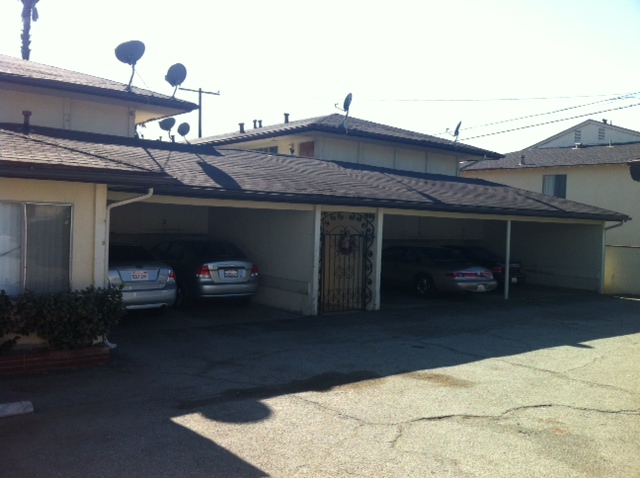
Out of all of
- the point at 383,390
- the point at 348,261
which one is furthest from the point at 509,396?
the point at 348,261

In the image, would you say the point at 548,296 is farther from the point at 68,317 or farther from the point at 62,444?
the point at 62,444

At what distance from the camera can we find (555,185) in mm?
28297

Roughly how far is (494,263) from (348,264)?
258 inches

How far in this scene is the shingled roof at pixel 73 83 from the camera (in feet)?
44.8

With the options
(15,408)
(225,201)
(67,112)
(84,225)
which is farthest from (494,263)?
(15,408)

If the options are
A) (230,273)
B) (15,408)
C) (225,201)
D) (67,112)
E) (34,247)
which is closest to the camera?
(15,408)

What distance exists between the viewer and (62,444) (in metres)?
5.68

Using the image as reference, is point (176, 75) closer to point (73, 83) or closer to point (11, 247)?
point (73, 83)

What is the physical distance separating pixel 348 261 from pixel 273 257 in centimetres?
182

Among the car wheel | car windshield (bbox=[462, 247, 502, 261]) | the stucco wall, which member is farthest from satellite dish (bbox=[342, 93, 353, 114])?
the stucco wall

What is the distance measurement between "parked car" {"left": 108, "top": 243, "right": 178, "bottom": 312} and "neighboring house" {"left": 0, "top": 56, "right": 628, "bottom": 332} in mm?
1330

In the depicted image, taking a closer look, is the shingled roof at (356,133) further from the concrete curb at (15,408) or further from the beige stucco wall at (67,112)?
the concrete curb at (15,408)

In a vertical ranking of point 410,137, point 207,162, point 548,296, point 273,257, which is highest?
point 410,137

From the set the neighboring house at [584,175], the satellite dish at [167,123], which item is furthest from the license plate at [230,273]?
the neighboring house at [584,175]
